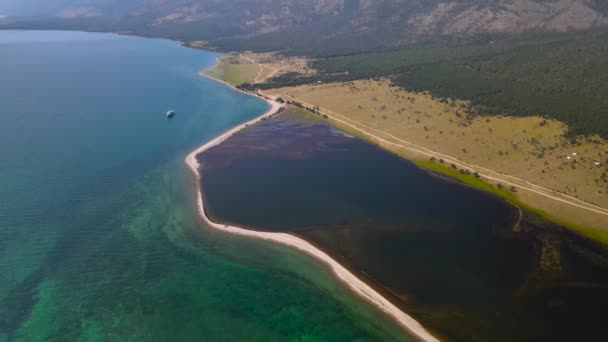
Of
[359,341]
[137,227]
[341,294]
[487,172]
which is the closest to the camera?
[359,341]

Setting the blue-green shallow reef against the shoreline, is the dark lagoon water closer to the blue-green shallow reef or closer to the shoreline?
the shoreline

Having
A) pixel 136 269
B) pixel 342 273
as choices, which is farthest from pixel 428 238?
pixel 136 269

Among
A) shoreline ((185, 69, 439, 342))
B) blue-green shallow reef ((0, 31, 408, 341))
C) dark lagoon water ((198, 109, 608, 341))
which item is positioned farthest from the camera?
dark lagoon water ((198, 109, 608, 341))

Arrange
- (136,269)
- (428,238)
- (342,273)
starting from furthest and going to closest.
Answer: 1. (428,238)
2. (136,269)
3. (342,273)

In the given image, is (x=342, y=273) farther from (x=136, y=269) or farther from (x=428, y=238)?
(x=136, y=269)

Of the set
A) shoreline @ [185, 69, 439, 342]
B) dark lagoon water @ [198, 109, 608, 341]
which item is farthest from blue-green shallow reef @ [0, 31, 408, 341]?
dark lagoon water @ [198, 109, 608, 341]

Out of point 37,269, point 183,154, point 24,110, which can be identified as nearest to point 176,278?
point 37,269

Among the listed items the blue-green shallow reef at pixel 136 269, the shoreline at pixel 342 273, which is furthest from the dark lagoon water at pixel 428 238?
the blue-green shallow reef at pixel 136 269

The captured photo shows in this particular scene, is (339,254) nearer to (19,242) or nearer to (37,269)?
(37,269)
